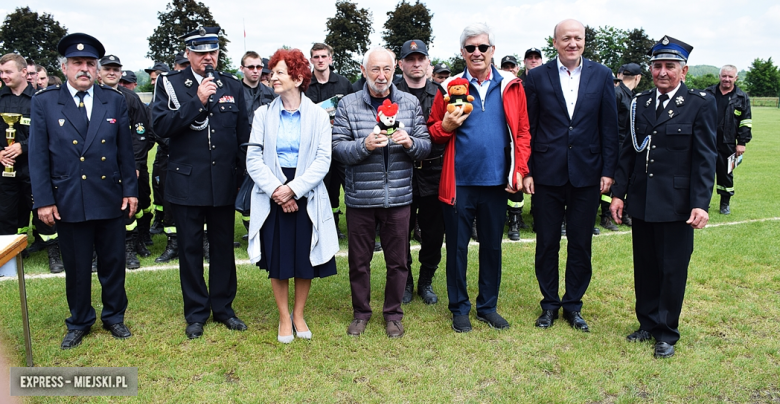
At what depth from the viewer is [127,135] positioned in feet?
14.5

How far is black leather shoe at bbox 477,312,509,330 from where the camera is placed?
4.54m

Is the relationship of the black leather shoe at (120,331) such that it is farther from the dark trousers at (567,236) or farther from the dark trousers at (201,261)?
the dark trousers at (567,236)

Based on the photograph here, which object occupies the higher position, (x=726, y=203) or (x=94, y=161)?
(x=94, y=161)

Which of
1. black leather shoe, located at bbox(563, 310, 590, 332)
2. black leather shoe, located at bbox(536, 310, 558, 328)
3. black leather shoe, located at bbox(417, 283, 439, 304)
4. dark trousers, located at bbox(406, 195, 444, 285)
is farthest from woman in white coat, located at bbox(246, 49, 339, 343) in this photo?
black leather shoe, located at bbox(563, 310, 590, 332)

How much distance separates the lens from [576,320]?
→ 4570 millimetres

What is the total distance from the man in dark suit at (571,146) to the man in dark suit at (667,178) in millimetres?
201

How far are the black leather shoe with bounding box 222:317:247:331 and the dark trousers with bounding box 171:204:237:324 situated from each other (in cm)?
6

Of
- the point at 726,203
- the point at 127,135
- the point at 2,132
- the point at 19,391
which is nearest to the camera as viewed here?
the point at 19,391

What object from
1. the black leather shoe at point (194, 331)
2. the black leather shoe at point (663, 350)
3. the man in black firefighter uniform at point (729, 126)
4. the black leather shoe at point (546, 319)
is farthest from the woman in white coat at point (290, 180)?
the man in black firefighter uniform at point (729, 126)

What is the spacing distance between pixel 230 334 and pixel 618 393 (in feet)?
9.58

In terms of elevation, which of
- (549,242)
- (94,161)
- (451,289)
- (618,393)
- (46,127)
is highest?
(46,127)

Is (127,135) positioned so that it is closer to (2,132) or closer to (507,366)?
(2,132)

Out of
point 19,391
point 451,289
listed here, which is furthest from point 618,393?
point 19,391

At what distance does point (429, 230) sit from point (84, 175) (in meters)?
A: 2.93
